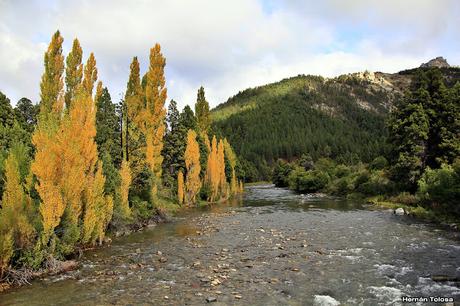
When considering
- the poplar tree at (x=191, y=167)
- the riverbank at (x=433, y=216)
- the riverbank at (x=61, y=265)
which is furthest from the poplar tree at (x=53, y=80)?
the riverbank at (x=433, y=216)

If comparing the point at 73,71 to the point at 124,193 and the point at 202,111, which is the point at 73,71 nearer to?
the point at 124,193

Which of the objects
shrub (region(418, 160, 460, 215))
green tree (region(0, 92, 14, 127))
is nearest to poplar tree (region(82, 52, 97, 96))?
green tree (region(0, 92, 14, 127))

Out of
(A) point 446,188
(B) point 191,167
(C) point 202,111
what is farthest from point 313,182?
(A) point 446,188

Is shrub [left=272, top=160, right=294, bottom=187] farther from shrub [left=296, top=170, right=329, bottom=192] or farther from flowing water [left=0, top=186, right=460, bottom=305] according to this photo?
flowing water [left=0, top=186, right=460, bottom=305]

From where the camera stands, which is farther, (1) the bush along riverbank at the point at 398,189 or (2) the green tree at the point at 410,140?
(2) the green tree at the point at 410,140

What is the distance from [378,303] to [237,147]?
184779 mm

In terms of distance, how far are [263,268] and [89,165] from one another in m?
11.7

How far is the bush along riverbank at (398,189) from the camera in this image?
28.0 metres

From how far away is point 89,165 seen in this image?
66.7 ft

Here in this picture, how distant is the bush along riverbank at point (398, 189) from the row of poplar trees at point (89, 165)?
899 inches

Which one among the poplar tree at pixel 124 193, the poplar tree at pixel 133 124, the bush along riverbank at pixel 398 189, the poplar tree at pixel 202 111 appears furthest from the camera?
the poplar tree at pixel 202 111

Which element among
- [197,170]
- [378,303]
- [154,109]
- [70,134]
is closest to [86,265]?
[70,134]

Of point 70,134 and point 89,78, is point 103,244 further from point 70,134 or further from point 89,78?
point 89,78

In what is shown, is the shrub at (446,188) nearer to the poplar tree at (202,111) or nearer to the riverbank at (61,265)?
the riverbank at (61,265)
